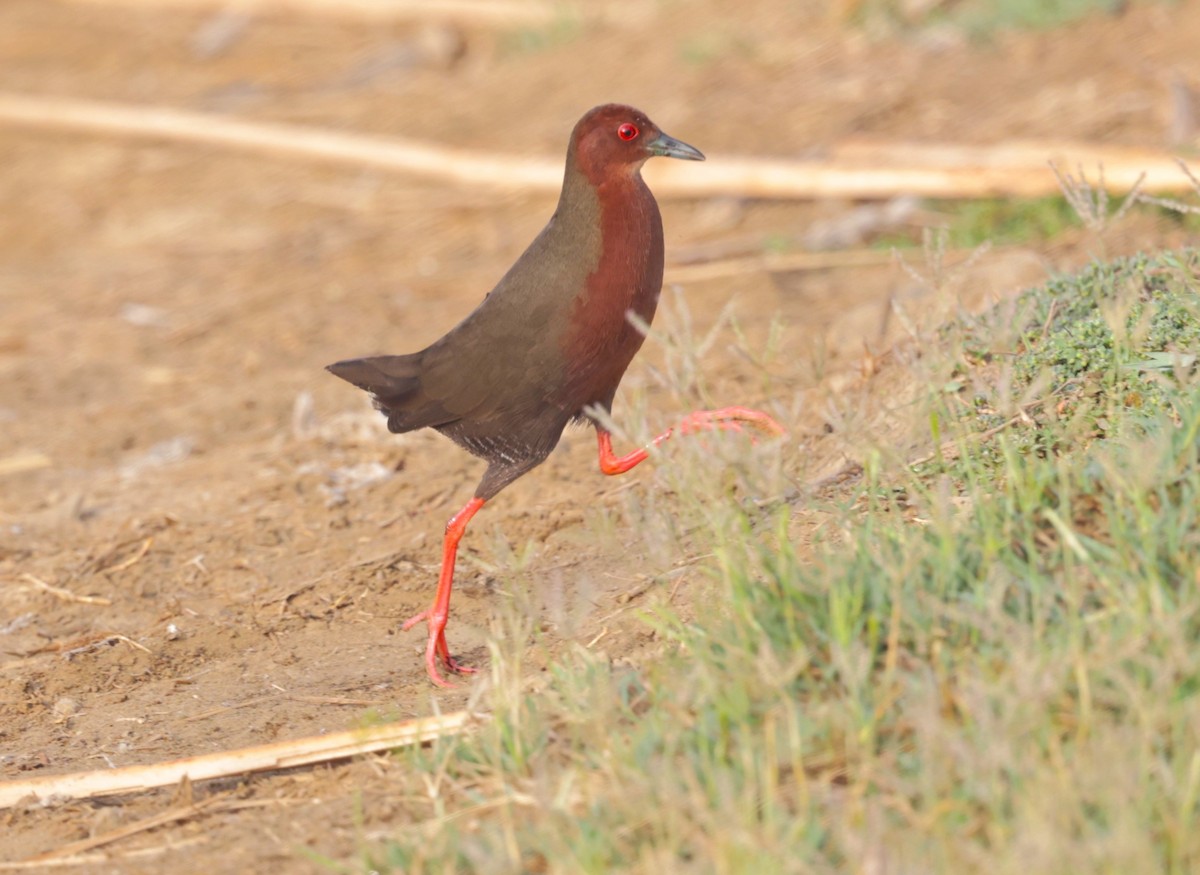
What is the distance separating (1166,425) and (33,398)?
20.1 feet

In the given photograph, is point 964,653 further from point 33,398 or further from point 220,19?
point 220,19

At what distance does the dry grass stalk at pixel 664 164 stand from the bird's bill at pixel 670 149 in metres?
2.96

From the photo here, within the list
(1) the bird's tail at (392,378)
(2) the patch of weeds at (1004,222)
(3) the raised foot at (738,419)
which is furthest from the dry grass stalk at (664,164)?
(1) the bird's tail at (392,378)

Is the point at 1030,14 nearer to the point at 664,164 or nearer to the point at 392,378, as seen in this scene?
the point at 664,164

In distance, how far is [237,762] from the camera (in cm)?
362

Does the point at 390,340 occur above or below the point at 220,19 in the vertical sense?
below

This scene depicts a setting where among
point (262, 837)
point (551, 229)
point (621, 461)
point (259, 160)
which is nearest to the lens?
point (262, 837)

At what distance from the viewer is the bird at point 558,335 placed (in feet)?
13.6

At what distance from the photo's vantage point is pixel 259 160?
35.8 ft

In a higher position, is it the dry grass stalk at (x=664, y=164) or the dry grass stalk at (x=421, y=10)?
the dry grass stalk at (x=421, y=10)

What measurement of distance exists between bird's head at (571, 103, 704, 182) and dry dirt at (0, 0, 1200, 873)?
31.1 inches

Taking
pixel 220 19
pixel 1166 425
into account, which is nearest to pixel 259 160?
pixel 220 19

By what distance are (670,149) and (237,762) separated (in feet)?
6.88

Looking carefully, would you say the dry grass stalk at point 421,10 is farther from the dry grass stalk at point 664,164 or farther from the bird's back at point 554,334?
the bird's back at point 554,334
